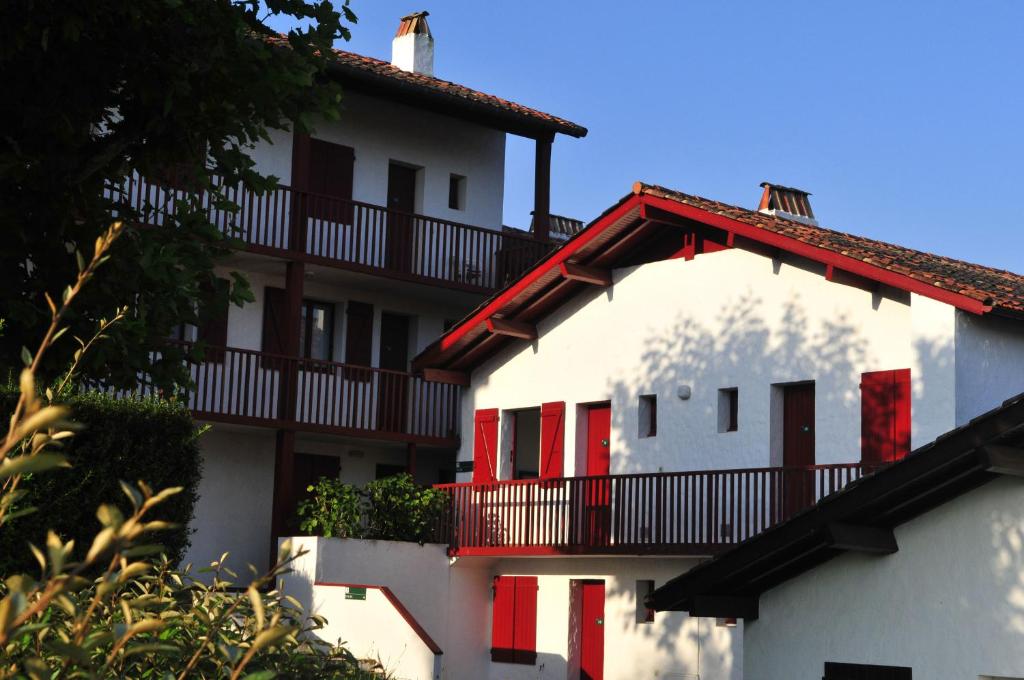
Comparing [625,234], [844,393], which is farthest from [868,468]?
[625,234]

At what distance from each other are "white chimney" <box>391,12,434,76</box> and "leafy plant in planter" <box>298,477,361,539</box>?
32.6 ft

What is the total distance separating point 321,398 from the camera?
25.6m

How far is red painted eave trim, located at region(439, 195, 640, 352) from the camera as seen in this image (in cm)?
2272

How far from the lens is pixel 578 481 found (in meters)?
22.8

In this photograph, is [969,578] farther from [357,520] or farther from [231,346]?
[231,346]

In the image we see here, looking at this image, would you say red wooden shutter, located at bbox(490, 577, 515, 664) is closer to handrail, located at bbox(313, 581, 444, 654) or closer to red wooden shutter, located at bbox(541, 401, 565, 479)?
red wooden shutter, located at bbox(541, 401, 565, 479)

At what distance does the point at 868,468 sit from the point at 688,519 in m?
2.88

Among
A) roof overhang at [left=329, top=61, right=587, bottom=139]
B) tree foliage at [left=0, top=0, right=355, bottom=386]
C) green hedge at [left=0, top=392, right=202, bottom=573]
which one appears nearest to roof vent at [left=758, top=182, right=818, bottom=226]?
roof overhang at [left=329, top=61, right=587, bottom=139]

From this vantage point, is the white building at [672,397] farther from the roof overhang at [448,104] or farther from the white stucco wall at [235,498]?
the roof overhang at [448,104]

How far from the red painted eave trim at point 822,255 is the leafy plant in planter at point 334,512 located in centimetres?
646

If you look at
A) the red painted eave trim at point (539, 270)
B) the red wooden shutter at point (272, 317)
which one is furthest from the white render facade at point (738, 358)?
the red wooden shutter at point (272, 317)

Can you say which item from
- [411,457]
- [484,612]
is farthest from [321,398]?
[484,612]

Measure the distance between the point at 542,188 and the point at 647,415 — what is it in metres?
6.66

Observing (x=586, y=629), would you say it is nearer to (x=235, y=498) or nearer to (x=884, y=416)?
(x=884, y=416)
